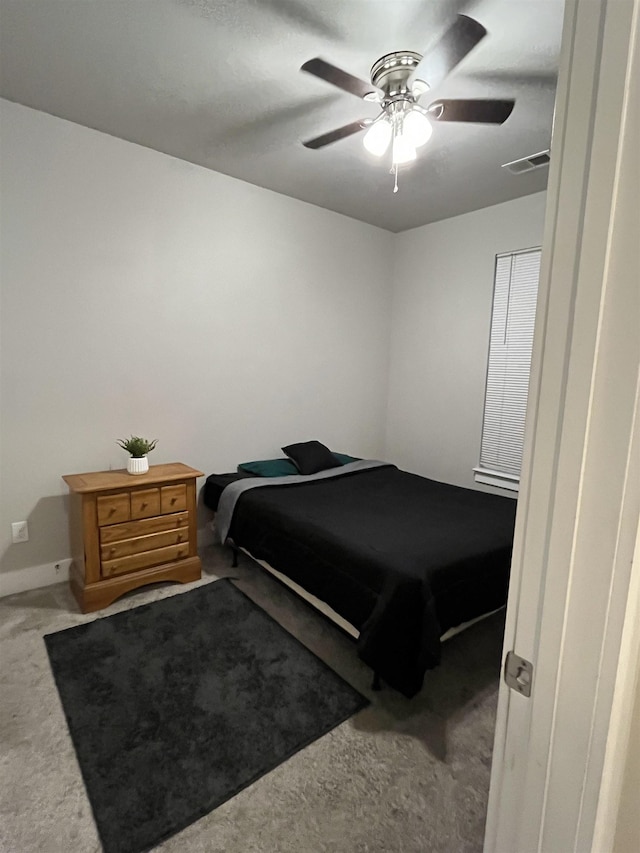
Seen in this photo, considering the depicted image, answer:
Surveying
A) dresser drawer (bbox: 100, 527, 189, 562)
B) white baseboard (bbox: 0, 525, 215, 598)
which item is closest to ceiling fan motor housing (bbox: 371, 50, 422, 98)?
dresser drawer (bbox: 100, 527, 189, 562)

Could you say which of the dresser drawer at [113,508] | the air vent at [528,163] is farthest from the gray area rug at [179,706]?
the air vent at [528,163]

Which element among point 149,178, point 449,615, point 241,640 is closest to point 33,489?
→ point 241,640

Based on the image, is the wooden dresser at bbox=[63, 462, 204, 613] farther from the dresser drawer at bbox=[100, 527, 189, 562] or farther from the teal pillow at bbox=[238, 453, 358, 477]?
the teal pillow at bbox=[238, 453, 358, 477]

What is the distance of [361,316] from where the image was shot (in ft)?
13.2

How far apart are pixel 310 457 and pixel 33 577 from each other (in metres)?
1.95

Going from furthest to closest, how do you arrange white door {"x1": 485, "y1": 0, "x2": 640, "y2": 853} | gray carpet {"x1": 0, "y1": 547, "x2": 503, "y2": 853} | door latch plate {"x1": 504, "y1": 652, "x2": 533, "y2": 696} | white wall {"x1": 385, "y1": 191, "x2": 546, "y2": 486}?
white wall {"x1": 385, "y1": 191, "x2": 546, "y2": 486} < gray carpet {"x1": 0, "y1": 547, "x2": 503, "y2": 853} < door latch plate {"x1": 504, "y1": 652, "x2": 533, "y2": 696} < white door {"x1": 485, "y1": 0, "x2": 640, "y2": 853}

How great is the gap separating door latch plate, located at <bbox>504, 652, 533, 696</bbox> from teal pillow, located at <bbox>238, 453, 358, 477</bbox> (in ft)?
8.58

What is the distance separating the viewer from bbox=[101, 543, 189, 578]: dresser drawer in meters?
2.42

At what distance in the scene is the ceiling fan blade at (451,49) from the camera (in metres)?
1.33

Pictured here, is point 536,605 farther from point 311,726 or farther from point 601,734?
point 311,726

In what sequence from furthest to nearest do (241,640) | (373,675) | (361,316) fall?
(361,316) → (241,640) → (373,675)

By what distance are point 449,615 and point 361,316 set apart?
2.87m

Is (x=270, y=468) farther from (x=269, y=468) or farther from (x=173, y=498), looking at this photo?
(x=173, y=498)

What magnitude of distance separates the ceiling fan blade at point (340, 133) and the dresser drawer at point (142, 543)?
2270 millimetres
